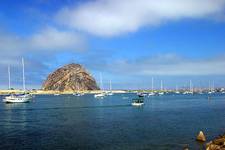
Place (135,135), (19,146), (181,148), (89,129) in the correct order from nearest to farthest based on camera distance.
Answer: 1. (181,148)
2. (19,146)
3. (135,135)
4. (89,129)

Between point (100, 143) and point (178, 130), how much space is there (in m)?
20.6

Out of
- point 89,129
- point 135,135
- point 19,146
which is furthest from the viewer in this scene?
point 89,129

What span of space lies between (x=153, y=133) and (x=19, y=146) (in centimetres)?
2544

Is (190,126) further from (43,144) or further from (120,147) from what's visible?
(43,144)

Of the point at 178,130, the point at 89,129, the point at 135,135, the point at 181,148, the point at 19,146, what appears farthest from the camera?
the point at 89,129

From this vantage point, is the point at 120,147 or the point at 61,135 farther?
the point at 61,135

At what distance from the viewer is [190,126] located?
8144 cm

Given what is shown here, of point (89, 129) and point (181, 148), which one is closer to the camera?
point (181, 148)

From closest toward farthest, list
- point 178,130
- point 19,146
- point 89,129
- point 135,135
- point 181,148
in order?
point 181,148
point 19,146
point 135,135
point 178,130
point 89,129

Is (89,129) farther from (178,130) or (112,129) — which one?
(178,130)

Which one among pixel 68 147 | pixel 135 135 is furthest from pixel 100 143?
pixel 135 135

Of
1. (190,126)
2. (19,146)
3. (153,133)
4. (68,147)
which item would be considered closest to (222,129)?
(190,126)

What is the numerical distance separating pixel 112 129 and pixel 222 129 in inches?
870

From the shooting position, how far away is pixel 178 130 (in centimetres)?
7431
